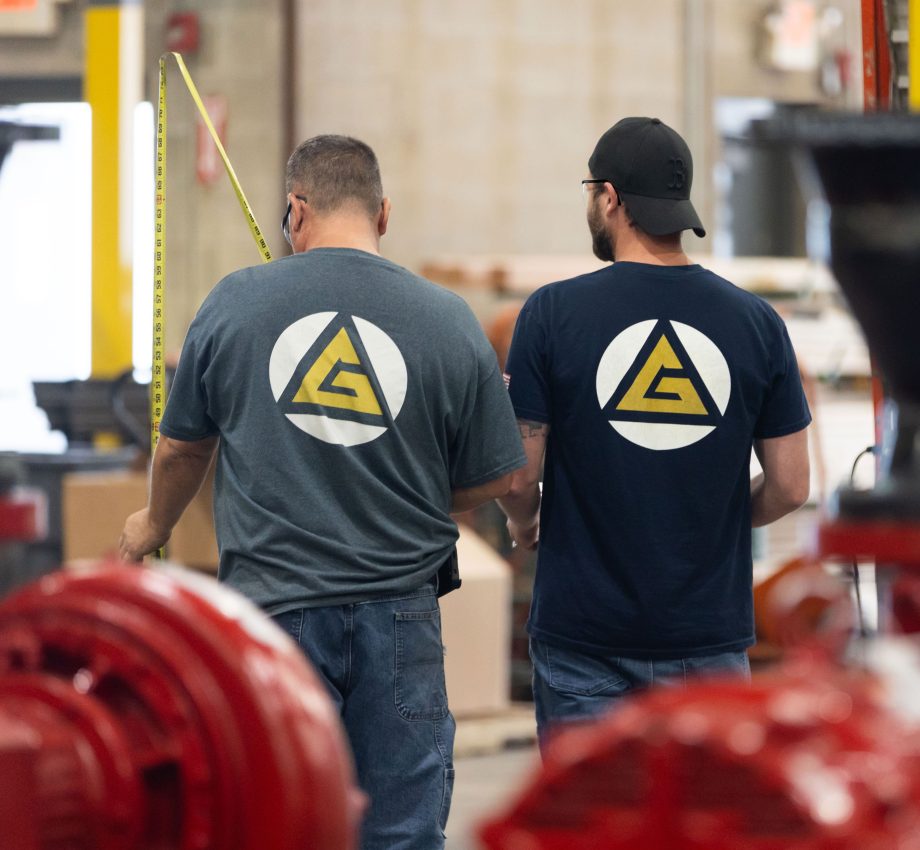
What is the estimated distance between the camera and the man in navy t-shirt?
276 cm

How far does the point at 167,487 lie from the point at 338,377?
40cm

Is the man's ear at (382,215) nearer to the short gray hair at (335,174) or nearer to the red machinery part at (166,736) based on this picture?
the short gray hair at (335,174)

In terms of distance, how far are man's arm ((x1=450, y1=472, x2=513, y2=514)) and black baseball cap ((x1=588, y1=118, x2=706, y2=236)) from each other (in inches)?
21.5

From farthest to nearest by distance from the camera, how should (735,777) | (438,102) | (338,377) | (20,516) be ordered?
(438,102) → (338,377) → (20,516) → (735,777)

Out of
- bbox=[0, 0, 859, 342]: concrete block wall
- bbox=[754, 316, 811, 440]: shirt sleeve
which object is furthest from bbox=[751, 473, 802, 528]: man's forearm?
bbox=[0, 0, 859, 342]: concrete block wall

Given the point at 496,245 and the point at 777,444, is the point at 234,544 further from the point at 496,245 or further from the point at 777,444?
the point at 496,245

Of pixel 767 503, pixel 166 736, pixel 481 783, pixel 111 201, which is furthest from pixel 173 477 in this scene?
pixel 111 201

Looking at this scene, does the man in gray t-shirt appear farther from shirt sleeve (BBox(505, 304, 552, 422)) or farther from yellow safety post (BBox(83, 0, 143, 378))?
yellow safety post (BBox(83, 0, 143, 378))

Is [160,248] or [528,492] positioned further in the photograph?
[160,248]

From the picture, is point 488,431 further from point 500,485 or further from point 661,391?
point 661,391

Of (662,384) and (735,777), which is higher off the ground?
(662,384)

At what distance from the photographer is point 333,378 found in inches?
104

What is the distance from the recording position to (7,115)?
1.82 metres

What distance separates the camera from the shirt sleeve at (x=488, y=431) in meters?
2.79
